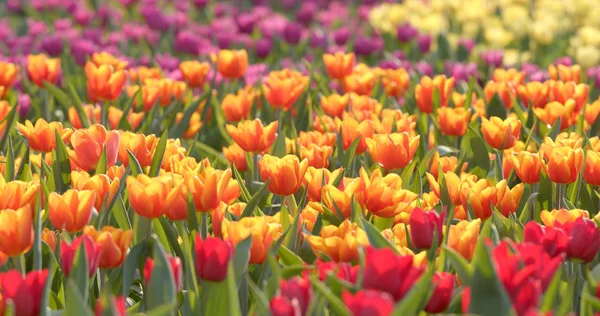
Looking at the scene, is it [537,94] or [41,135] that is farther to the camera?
[537,94]

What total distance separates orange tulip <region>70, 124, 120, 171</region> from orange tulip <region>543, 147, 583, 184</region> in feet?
3.95

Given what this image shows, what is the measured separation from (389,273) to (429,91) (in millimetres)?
2133

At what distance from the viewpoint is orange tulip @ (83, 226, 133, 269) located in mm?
1904

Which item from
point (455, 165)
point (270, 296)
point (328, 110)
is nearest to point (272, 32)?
point (328, 110)

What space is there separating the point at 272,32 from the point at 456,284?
15.8ft

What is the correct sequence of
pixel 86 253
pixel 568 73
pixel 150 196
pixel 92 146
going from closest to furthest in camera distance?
pixel 86 253
pixel 150 196
pixel 92 146
pixel 568 73

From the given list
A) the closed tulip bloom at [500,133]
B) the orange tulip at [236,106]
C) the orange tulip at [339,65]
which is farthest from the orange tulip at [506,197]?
the orange tulip at [339,65]

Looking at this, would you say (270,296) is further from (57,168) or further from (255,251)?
(57,168)

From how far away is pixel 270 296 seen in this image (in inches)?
72.9

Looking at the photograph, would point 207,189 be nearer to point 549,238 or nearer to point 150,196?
point 150,196

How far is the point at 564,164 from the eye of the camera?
7.97 ft

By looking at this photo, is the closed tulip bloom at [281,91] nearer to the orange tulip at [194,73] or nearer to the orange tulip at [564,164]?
the orange tulip at [194,73]

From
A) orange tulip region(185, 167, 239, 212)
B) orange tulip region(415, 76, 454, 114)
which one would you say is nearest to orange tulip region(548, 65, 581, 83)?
orange tulip region(415, 76, 454, 114)

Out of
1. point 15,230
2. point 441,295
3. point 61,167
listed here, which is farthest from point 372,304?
point 61,167
